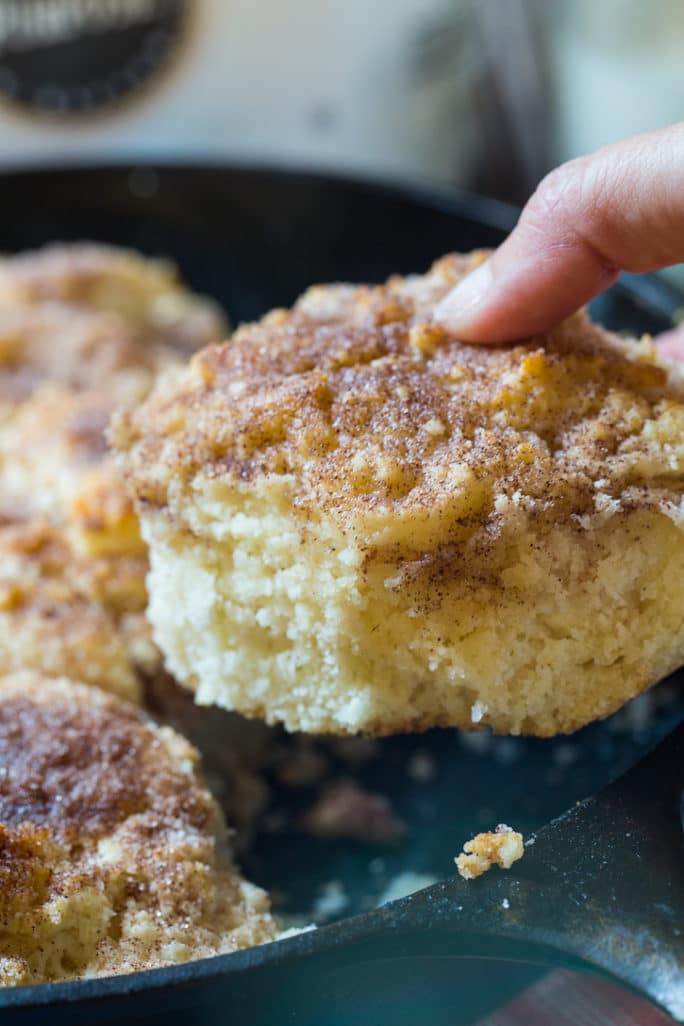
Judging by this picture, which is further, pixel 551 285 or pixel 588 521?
pixel 551 285

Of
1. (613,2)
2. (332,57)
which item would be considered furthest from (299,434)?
(613,2)

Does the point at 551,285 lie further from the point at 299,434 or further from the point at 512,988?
the point at 512,988

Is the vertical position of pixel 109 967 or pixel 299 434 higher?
pixel 299 434

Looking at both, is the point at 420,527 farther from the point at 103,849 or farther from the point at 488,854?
the point at 103,849

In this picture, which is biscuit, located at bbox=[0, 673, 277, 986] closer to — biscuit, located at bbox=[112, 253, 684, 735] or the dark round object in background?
biscuit, located at bbox=[112, 253, 684, 735]

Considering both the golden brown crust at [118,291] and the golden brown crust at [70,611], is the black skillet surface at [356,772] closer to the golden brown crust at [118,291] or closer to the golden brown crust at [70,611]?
the golden brown crust at [118,291]

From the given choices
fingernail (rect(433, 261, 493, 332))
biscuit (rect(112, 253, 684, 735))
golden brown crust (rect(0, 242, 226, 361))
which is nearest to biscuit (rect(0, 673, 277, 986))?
biscuit (rect(112, 253, 684, 735))

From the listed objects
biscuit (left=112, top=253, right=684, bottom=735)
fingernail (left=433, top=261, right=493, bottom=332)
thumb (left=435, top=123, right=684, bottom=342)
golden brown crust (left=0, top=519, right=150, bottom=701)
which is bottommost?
golden brown crust (left=0, top=519, right=150, bottom=701)

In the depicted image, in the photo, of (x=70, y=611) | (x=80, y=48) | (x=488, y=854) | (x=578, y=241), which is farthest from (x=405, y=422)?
(x=80, y=48)
